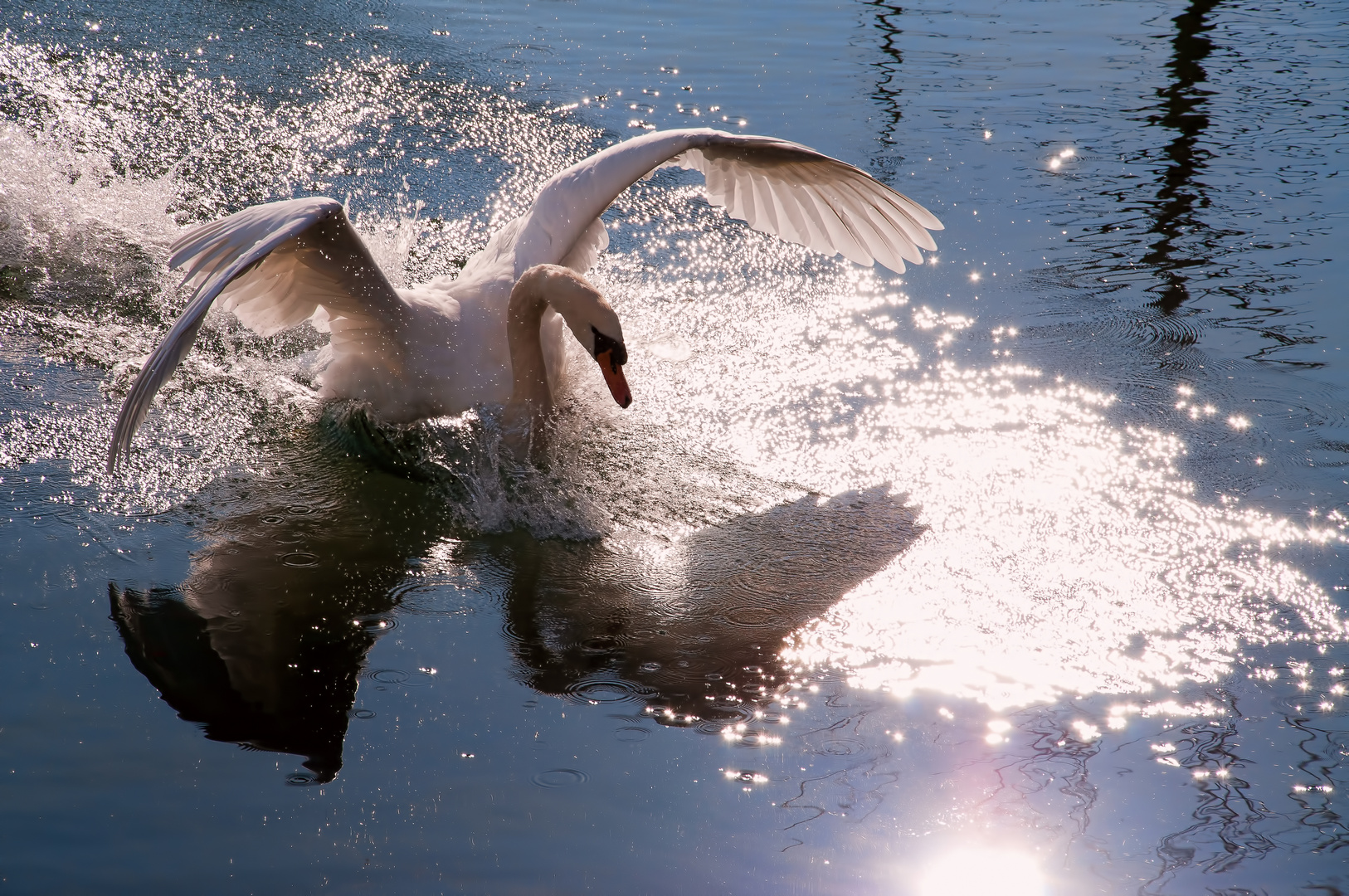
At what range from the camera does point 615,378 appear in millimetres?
4199

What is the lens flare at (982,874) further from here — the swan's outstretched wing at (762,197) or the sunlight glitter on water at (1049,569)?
the swan's outstretched wing at (762,197)

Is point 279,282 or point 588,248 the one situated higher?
point 279,282

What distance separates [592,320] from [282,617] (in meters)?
1.56

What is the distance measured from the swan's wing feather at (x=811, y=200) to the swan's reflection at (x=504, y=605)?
60.2 inches

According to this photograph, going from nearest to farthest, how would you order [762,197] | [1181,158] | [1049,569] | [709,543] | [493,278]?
[1049,569] → [709,543] → [493,278] → [762,197] → [1181,158]

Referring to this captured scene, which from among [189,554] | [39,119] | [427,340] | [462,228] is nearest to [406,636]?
[189,554]

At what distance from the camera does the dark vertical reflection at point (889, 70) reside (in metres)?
8.26

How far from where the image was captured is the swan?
385 centimetres

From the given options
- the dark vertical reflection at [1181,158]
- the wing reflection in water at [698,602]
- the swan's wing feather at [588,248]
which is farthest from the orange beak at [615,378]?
the dark vertical reflection at [1181,158]

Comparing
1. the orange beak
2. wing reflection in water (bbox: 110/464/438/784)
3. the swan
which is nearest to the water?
wing reflection in water (bbox: 110/464/438/784)

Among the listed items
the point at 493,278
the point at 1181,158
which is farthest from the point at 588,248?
the point at 1181,158

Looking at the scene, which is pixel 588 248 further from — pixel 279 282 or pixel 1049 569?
pixel 1049 569

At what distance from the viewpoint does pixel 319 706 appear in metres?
2.95

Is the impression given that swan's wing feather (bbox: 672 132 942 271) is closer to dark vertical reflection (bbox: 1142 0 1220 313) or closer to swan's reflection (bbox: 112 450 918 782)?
dark vertical reflection (bbox: 1142 0 1220 313)
